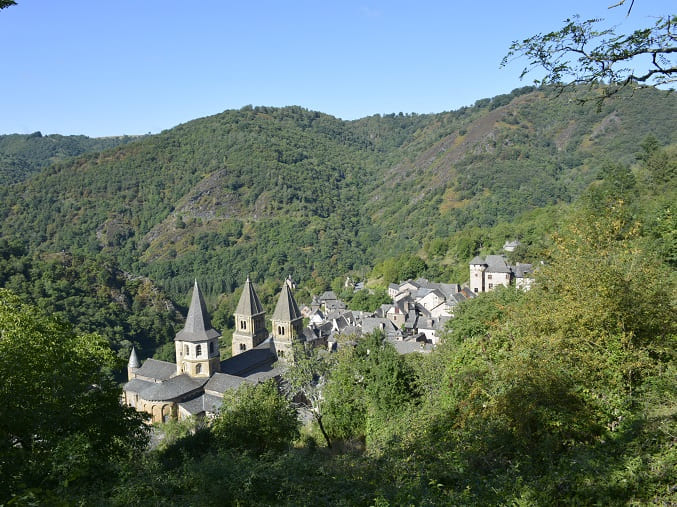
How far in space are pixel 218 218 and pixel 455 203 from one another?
3150 inches

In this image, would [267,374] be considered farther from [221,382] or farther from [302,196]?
[302,196]

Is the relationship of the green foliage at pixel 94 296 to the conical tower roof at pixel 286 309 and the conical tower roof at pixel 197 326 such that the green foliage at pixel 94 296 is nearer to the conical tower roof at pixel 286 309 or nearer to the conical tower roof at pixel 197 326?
the conical tower roof at pixel 286 309

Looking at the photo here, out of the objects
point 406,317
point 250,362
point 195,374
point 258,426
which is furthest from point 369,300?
point 258,426

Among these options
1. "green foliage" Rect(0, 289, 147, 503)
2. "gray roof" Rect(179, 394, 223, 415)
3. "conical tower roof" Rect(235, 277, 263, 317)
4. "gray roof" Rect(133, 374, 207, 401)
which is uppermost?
"green foliage" Rect(0, 289, 147, 503)

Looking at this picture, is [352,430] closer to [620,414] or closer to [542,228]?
[620,414]

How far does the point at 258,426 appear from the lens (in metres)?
17.7

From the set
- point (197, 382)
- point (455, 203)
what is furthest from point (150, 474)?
point (455, 203)

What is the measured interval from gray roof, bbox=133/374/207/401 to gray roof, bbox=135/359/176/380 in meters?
2.11

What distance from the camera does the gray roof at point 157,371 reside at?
118 ft

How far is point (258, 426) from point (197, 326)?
17543 mm

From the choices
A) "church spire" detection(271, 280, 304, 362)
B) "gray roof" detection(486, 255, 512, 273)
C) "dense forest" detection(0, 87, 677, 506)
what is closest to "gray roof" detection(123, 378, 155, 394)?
"dense forest" detection(0, 87, 677, 506)

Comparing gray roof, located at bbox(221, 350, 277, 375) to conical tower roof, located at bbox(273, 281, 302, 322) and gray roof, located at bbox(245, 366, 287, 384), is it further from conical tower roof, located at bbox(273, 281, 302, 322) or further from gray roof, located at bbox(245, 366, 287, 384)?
conical tower roof, located at bbox(273, 281, 302, 322)

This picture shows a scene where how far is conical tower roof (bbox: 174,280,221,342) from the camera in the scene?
3319cm

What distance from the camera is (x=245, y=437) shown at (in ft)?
57.1
